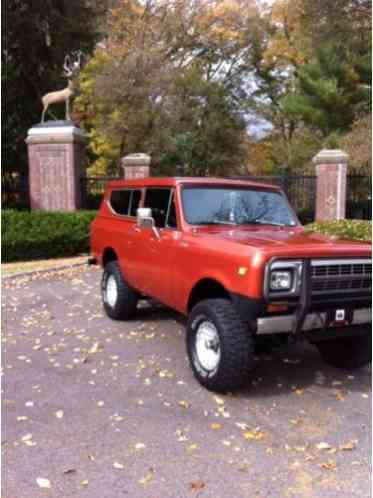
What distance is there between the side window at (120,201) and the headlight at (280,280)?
308cm

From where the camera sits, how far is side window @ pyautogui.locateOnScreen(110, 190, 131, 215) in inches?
252

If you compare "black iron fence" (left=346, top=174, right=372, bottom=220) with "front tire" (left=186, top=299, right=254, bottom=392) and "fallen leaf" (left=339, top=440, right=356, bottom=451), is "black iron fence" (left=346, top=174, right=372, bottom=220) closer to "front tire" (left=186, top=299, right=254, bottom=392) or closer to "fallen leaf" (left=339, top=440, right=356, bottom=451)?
"front tire" (left=186, top=299, right=254, bottom=392)

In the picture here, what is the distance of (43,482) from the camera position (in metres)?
2.94

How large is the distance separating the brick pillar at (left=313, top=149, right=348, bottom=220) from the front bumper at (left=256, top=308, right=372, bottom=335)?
Answer: 11.2 metres

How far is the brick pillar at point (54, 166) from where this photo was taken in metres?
13.6

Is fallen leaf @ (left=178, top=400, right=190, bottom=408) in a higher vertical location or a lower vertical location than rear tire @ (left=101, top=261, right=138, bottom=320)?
lower

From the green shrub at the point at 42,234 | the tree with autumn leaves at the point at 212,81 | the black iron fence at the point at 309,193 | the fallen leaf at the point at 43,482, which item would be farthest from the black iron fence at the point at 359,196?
the fallen leaf at the point at 43,482

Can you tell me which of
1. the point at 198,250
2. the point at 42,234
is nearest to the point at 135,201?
the point at 198,250

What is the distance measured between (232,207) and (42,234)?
26.0 feet

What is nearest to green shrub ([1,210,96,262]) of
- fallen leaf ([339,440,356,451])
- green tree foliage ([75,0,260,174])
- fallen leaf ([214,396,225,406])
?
fallen leaf ([214,396,225,406])

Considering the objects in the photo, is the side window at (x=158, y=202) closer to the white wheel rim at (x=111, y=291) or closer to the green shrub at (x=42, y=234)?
the white wheel rim at (x=111, y=291)

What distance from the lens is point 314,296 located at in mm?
3861

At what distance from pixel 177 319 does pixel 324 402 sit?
2931 millimetres

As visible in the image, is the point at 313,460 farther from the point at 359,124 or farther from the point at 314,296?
the point at 359,124
